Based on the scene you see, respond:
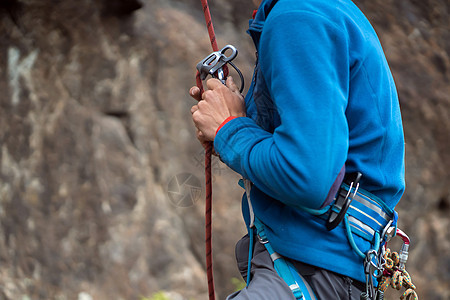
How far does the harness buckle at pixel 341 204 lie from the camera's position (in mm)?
1001

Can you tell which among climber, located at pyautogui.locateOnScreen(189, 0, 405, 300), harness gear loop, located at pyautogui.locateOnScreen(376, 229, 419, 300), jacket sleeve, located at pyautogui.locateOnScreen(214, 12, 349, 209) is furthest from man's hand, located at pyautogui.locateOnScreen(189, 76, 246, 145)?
harness gear loop, located at pyautogui.locateOnScreen(376, 229, 419, 300)

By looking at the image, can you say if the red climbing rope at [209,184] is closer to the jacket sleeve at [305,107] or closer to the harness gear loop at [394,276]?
the jacket sleeve at [305,107]

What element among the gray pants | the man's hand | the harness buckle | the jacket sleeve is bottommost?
the gray pants

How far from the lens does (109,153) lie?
10.8 ft

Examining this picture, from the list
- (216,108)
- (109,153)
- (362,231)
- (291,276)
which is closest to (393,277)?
(362,231)

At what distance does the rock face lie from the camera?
3.24 meters

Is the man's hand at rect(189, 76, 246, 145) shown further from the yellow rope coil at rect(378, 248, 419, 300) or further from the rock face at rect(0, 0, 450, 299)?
the rock face at rect(0, 0, 450, 299)

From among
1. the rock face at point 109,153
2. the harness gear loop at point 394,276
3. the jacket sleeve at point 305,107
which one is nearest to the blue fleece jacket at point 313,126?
the jacket sleeve at point 305,107

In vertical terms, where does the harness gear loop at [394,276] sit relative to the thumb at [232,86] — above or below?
below

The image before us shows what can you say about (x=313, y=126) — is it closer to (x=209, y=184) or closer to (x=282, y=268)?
(x=282, y=268)

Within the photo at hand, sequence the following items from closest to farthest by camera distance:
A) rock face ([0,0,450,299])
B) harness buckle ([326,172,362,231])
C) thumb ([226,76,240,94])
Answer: harness buckle ([326,172,362,231]), thumb ([226,76,240,94]), rock face ([0,0,450,299])

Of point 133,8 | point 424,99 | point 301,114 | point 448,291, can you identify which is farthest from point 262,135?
point 448,291

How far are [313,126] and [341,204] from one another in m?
0.24

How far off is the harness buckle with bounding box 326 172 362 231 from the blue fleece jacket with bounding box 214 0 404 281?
0.07 ft
